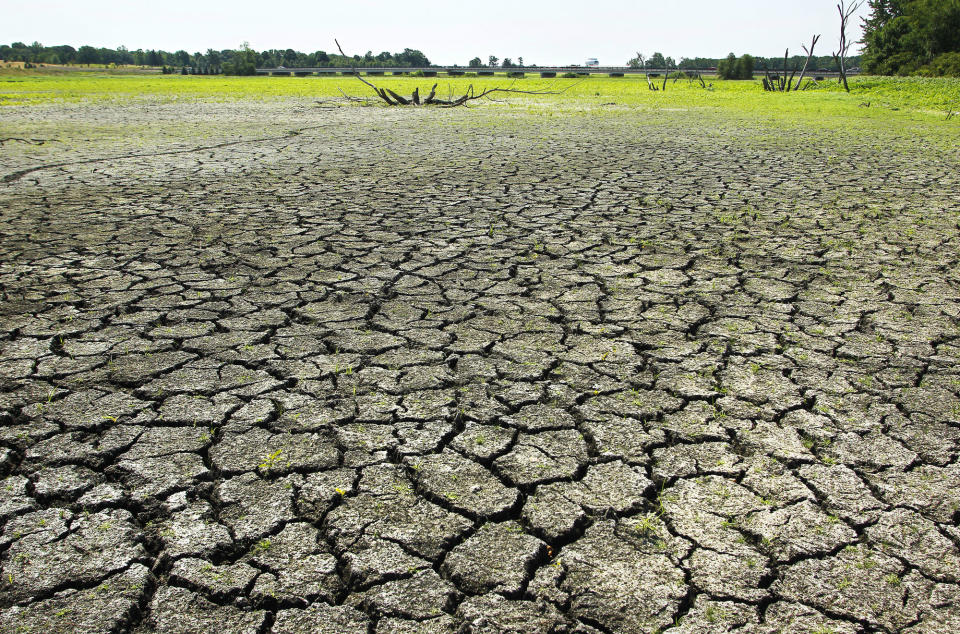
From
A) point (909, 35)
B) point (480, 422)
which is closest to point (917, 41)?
point (909, 35)

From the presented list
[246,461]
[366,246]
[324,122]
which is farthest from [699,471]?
[324,122]

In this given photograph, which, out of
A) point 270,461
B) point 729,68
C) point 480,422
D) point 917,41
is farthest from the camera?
point 729,68

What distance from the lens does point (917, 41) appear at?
1284 inches

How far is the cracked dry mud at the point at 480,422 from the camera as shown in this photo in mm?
1803

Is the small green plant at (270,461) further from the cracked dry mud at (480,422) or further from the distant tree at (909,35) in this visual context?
the distant tree at (909,35)

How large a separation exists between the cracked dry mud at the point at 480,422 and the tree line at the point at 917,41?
31.9 metres

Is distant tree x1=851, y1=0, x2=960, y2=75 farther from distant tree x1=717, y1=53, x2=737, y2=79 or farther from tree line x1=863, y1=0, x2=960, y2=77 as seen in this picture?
distant tree x1=717, y1=53, x2=737, y2=79

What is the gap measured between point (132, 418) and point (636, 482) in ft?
6.74

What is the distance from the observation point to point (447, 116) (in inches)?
717

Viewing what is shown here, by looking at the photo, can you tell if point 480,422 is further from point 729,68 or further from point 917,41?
point 729,68

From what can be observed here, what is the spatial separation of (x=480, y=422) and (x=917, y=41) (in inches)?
1581

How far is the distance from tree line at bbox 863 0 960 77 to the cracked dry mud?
31945 millimetres

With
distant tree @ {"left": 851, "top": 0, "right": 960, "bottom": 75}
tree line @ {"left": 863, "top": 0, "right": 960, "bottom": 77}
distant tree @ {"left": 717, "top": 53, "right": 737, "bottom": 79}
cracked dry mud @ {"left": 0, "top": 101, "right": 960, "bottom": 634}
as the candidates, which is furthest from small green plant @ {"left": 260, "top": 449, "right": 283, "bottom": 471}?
distant tree @ {"left": 717, "top": 53, "right": 737, "bottom": 79}

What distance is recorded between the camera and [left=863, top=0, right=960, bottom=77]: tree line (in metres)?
30.4
